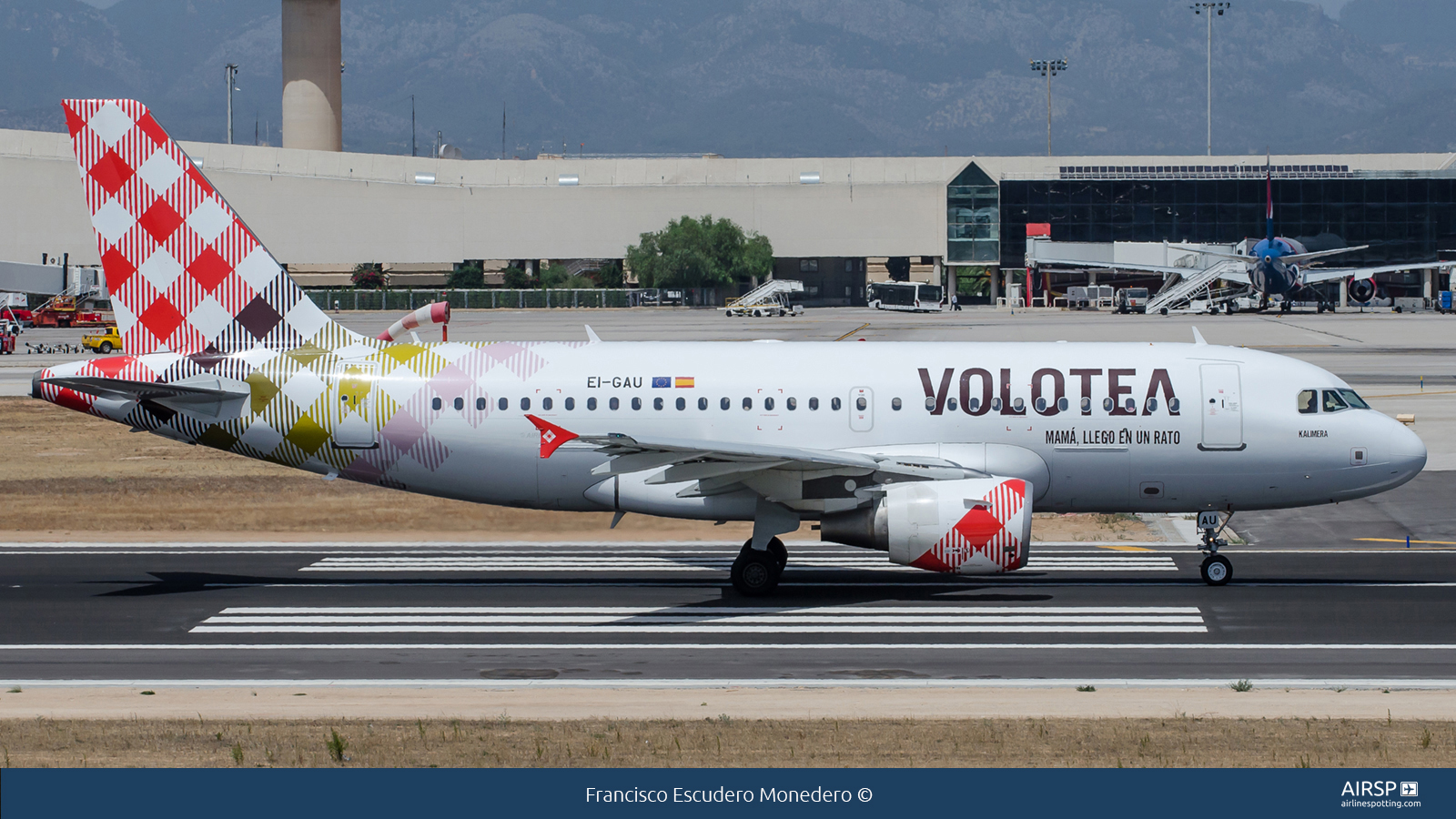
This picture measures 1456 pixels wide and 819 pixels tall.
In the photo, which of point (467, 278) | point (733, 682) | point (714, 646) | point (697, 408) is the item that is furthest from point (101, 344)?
point (467, 278)

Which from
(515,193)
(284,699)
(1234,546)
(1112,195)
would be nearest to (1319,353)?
(1234,546)

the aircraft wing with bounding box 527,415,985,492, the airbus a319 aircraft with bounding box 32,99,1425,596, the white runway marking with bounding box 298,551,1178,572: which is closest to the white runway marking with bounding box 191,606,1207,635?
the airbus a319 aircraft with bounding box 32,99,1425,596

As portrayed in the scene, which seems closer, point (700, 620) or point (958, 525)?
point (958, 525)

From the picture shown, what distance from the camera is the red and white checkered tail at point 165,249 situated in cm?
2859

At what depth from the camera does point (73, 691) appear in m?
20.6

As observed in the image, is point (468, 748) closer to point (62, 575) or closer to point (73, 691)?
point (73, 691)

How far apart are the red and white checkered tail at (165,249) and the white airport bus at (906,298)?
12420 centimetres

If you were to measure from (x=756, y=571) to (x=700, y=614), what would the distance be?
1679 mm

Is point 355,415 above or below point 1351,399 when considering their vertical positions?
below

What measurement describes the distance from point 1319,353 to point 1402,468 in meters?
58.0

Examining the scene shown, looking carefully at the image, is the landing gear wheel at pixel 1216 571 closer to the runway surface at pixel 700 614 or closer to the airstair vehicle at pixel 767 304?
the runway surface at pixel 700 614

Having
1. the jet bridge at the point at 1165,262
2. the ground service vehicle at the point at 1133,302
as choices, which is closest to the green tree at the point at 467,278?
the jet bridge at the point at 1165,262

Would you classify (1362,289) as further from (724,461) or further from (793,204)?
(724,461)

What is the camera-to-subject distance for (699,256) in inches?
6831
